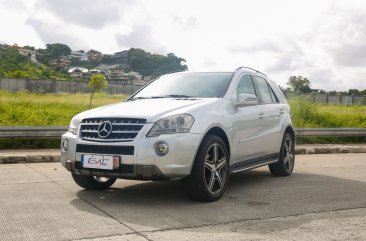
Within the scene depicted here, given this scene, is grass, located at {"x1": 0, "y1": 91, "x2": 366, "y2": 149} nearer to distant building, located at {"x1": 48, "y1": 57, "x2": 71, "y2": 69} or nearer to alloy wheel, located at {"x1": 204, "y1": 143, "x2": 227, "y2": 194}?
alloy wheel, located at {"x1": 204, "y1": 143, "x2": 227, "y2": 194}

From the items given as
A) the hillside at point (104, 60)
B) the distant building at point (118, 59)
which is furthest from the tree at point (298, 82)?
the distant building at point (118, 59)

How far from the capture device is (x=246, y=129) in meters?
6.33

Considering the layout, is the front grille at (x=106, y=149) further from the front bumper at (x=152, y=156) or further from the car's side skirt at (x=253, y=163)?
the car's side skirt at (x=253, y=163)

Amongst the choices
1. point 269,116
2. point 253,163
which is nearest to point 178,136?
point 253,163

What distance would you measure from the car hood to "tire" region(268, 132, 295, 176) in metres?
2.35

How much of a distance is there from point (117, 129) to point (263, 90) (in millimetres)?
3032

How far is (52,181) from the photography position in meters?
6.95

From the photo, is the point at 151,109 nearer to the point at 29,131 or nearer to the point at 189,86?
the point at 189,86

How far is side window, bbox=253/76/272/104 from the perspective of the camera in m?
7.28

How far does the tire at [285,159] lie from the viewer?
7.75 metres

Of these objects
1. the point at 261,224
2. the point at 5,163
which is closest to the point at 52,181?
the point at 5,163

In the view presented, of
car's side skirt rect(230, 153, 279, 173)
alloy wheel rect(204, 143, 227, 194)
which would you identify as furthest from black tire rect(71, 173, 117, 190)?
car's side skirt rect(230, 153, 279, 173)

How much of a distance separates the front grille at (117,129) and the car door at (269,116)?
7.60 feet

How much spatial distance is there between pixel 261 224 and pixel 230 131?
5.28 feet
